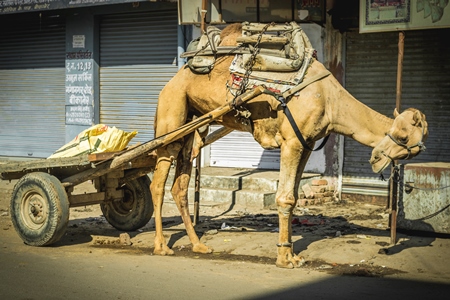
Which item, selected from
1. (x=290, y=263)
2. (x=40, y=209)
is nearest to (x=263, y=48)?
(x=290, y=263)

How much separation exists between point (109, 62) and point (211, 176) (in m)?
4.73

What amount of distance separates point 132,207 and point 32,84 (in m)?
8.98

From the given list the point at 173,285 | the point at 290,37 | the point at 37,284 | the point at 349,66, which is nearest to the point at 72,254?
the point at 37,284

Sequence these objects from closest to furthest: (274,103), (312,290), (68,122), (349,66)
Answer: (312,290) → (274,103) → (349,66) → (68,122)

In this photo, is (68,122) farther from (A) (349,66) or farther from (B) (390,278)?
(B) (390,278)

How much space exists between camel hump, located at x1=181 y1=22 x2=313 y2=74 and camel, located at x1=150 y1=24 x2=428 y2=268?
0.33ft

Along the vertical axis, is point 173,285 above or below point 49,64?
below

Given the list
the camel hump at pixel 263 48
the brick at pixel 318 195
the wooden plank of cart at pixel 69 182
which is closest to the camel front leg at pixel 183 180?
the wooden plank of cart at pixel 69 182

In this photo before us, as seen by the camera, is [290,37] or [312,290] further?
[290,37]

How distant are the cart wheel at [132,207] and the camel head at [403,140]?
351cm

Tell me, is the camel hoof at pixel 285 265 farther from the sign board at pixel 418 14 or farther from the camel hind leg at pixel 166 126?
the sign board at pixel 418 14

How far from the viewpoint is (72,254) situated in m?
8.30

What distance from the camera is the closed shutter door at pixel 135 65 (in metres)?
15.0

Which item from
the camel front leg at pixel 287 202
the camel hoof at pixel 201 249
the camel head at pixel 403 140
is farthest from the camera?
the camel hoof at pixel 201 249
